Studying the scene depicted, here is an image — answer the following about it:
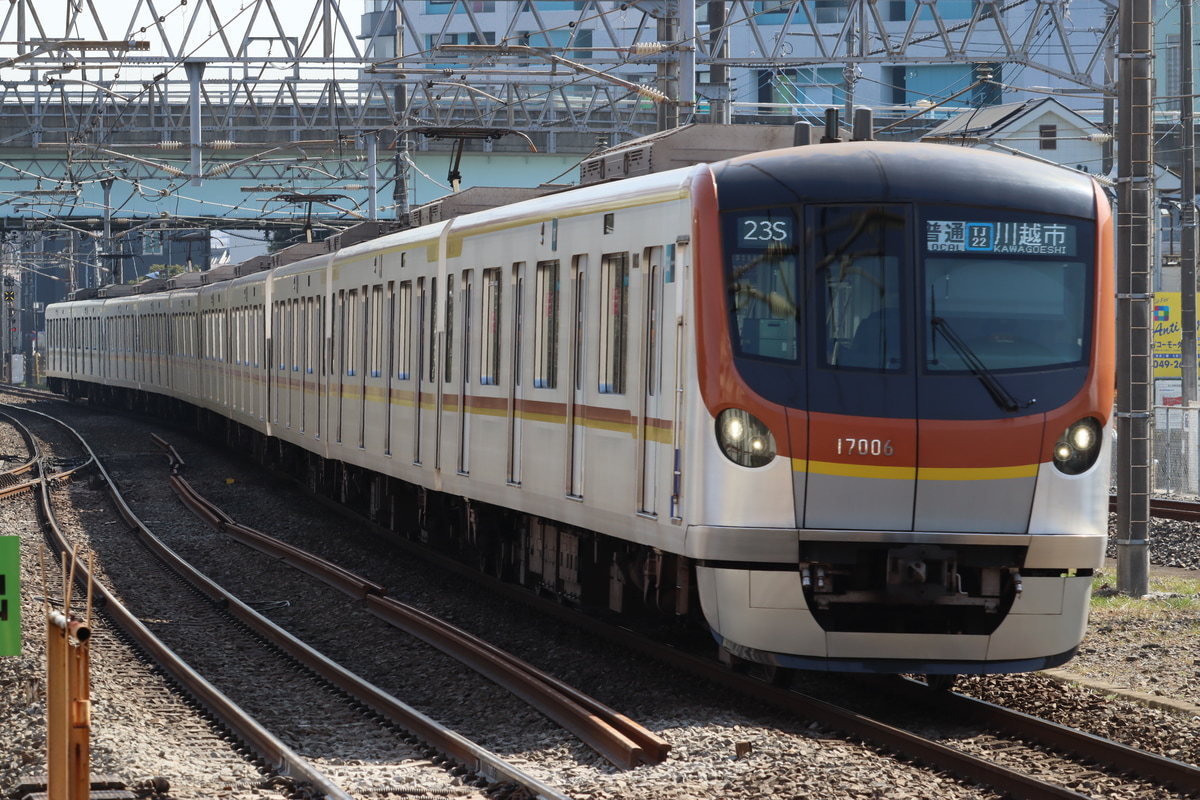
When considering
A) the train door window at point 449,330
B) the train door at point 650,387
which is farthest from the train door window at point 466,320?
the train door at point 650,387

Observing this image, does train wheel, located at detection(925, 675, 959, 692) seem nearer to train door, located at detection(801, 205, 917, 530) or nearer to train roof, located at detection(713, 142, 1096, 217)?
train door, located at detection(801, 205, 917, 530)

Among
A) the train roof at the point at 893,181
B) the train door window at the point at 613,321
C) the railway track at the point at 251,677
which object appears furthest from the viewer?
the train door window at the point at 613,321

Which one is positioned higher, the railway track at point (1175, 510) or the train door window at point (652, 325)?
the train door window at point (652, 325)

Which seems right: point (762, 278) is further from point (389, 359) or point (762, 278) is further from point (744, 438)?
point (389, 359)

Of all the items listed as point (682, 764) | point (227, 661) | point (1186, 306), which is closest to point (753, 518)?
point (682, 764)

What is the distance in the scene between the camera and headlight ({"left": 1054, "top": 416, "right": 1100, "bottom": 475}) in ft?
28.0

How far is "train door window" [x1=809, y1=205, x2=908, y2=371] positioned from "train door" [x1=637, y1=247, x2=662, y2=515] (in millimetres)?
1054

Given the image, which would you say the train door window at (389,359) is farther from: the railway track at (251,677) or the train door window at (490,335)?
the train door window at (490,335)

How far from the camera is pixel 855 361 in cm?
850

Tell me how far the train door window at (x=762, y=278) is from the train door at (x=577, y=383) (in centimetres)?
206

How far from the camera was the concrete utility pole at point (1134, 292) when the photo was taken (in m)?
13.2

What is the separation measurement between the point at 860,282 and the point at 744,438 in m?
0.97

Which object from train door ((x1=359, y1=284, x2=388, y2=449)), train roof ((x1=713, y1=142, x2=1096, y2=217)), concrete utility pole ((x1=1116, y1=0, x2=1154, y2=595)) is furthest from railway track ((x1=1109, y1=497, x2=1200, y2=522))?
A: train roof ((x1=713, y1=142, x2=1096, y2=217))

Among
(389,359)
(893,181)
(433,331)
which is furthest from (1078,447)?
(389,359)
